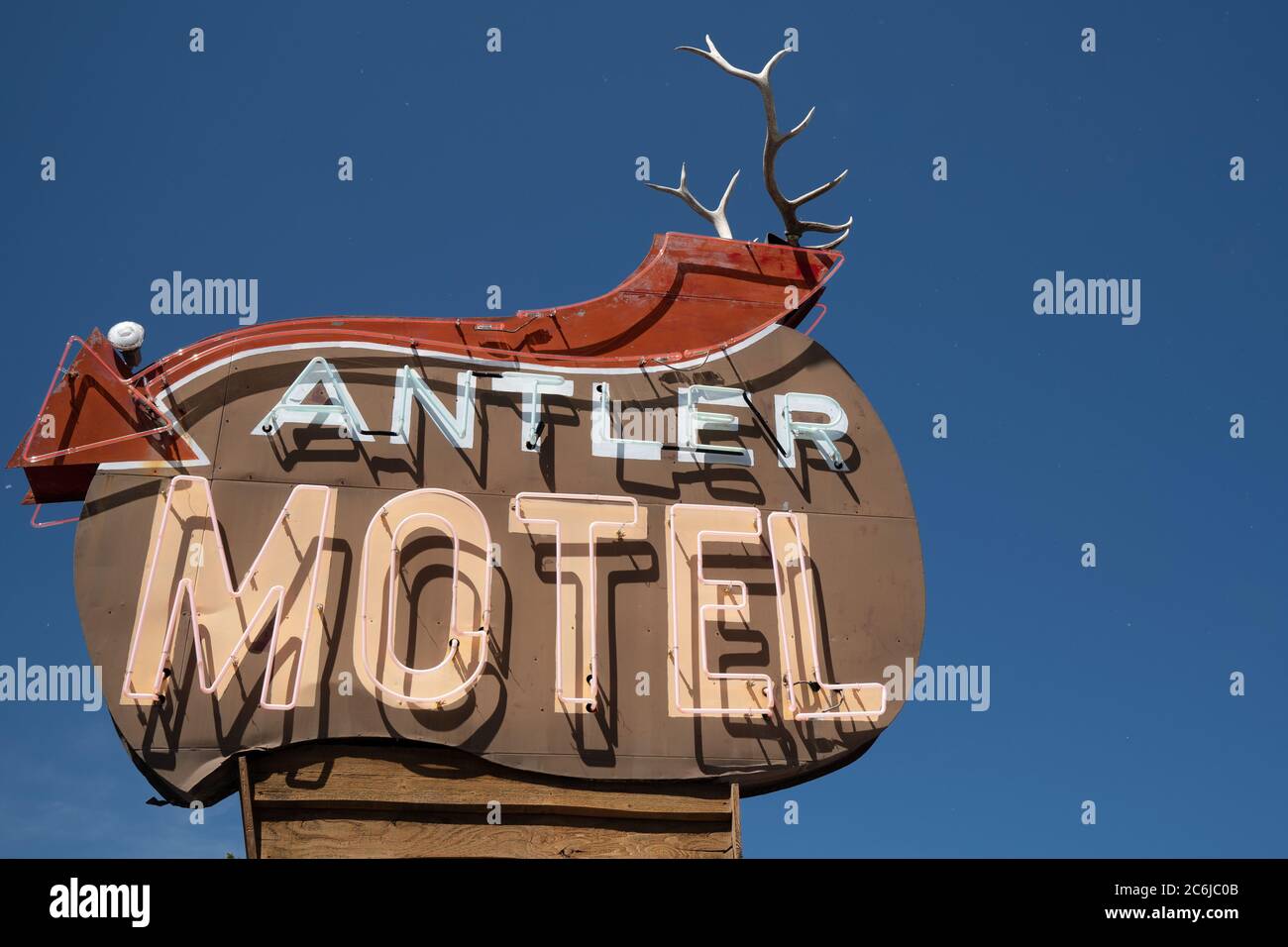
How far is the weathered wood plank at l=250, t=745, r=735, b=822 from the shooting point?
10.2m

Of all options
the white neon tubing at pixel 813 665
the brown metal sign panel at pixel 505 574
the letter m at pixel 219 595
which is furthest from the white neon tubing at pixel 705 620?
the letter m at pixel 219 595

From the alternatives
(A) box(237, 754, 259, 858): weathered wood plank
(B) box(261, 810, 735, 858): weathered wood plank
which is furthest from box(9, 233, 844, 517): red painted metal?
(B) box(261, 810, 735, 858): weathered wood plank

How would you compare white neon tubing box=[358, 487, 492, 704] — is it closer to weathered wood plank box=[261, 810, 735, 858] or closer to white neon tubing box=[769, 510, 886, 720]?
weathered wood plank box=[261, 810, 735, 858]

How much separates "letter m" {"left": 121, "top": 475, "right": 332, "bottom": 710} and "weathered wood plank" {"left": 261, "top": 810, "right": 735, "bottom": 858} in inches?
38.9

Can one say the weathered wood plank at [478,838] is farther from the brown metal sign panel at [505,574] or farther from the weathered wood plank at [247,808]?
the brown metal sign panel at [505,574]

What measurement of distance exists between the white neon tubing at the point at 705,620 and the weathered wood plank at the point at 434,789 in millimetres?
729

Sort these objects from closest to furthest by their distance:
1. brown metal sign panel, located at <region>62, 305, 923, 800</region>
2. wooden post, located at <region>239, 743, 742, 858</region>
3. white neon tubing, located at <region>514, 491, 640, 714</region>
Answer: wooden post, located at <region>239, 743, 742, 858</region> < brown metal sign panel, located at <region>62, 305, 923, 800</region> < white neon tubing, located at <region>514, 491, 640, 714</region>

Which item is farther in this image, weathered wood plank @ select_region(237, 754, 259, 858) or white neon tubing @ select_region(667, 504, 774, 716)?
white neon tubing @ select_region(667, 504, 774, 716)

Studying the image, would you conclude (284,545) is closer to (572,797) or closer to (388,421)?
(388,421)

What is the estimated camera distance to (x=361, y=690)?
10516mm

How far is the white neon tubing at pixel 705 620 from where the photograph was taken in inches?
434

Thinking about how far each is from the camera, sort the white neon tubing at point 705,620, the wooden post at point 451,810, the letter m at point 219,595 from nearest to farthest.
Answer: the wooden post at point 451,810
the letter m at point 219,595
the white neon tubing at point 705,620

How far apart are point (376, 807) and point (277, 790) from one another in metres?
0.77
